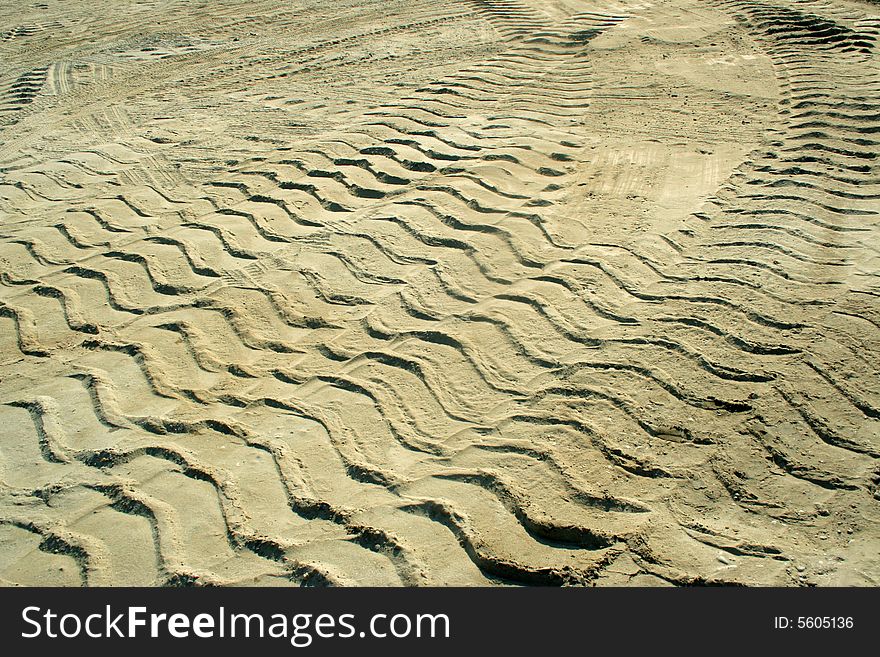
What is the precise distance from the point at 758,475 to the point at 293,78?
591 cm

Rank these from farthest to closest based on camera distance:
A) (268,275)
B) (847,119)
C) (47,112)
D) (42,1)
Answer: (42,1), (47,112), (847,119), (268,275)

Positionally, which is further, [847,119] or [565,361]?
[847,119]

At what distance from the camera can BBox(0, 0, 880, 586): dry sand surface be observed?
2857mm

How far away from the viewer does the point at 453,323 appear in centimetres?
399

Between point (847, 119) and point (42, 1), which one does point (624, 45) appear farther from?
point (42, 1)

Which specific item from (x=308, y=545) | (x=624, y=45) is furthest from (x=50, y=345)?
(x=624, y=45)

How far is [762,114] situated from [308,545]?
16.6 ft

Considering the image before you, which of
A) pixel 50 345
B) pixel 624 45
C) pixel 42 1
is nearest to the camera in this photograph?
Answer: pixel 50 345

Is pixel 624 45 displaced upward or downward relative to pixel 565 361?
upward

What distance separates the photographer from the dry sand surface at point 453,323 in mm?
2857

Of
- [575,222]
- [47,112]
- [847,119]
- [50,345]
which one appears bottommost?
[50,345]

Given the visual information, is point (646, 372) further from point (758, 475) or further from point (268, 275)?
point (268, 275)

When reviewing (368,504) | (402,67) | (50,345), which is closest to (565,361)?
(368,504)

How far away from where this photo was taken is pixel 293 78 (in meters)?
7.36
